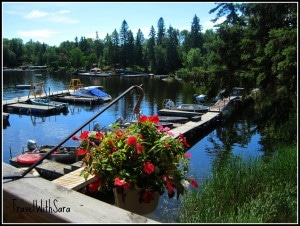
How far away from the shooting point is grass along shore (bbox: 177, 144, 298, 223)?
17.3 feet

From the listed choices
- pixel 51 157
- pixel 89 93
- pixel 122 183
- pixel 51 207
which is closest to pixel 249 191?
pixel 122 183

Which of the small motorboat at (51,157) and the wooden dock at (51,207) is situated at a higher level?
the wooden dock at (51,207)

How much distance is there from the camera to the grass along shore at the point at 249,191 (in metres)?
5.27

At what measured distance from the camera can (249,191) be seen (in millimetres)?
Answer: 6820

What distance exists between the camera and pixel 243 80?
14.0 meters

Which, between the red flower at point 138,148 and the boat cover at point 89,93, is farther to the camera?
the boat cover at point 89,93

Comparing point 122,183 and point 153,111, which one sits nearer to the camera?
point 122,183

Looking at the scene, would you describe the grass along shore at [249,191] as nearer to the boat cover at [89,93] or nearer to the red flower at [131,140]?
the red flower at [131,140]

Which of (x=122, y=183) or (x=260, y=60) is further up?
(x=260, y=60)

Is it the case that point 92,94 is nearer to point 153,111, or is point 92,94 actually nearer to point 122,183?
point 153,111

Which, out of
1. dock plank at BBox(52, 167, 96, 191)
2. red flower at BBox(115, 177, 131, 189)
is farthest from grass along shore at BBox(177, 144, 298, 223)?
dock plank at BBox(52, 167, 96, 191)

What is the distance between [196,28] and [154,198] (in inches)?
3240

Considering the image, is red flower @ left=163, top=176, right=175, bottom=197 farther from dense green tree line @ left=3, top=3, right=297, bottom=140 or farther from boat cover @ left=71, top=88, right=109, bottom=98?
boat cover @ left=71, top=88, right=109, bottom=98

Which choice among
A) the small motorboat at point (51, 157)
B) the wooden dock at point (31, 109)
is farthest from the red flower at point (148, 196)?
the wooden dock at point (31, 109)
